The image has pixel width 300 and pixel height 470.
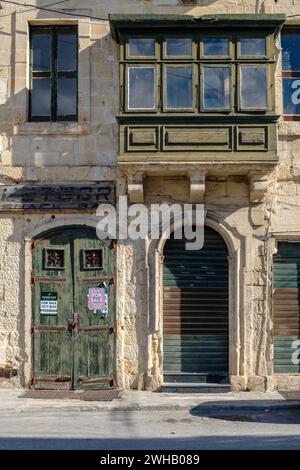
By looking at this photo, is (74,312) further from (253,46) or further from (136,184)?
(253,46)

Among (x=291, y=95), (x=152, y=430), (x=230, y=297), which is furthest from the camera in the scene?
(x=291, y=95)

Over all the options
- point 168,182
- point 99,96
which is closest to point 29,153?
point 99,96

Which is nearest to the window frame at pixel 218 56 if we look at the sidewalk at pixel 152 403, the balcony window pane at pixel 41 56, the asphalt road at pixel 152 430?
the balcony window pane at pixel 41 56

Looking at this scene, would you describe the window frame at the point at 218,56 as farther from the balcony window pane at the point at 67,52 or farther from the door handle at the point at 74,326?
the door handle at the point at 74,326

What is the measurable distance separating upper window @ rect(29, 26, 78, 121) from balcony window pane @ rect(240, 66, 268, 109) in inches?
123

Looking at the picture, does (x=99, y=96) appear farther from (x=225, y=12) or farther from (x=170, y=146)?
(x=225, y=12)

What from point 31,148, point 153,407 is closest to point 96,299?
point 153,407

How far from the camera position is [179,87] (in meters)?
13.4

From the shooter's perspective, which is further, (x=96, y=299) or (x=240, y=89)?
(x=96, y=299)

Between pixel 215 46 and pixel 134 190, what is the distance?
2.94 metres


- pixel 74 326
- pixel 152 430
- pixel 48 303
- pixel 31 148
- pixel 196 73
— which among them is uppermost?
pixel 196 73

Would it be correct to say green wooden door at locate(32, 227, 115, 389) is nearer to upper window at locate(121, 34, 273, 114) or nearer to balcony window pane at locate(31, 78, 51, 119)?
balcony window pane at locate(31, 78, 51, 119)

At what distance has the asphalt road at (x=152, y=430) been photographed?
9109 millimetres

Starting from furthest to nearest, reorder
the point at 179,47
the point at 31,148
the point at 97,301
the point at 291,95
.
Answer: the point at 291,95, the point at 31,148, the point at 97,301, the point at 179,47
